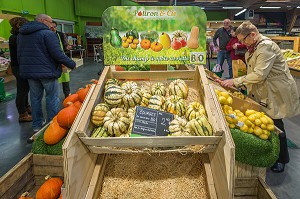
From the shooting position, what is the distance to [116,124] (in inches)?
65.8

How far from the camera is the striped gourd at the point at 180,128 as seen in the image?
160 centimetres

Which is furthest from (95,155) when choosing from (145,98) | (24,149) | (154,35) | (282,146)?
(24,149)

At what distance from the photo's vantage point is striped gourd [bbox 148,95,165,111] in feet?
6.25

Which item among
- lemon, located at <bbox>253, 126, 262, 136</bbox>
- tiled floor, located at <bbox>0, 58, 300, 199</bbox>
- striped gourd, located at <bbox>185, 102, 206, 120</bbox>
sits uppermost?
striped gourd, located at <bbox>185, 102, 206, 120</bbox>

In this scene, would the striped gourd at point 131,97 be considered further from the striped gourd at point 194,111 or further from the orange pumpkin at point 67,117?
the orange pumpkin at point 67,117

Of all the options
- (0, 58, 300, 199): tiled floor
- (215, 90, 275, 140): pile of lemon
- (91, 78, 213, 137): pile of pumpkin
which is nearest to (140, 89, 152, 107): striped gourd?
(91, 78, 213, 137): pile of pumpkin

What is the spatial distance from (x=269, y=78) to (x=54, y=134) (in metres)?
2.30

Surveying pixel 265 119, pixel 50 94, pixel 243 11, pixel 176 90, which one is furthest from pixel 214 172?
pixel 243 11

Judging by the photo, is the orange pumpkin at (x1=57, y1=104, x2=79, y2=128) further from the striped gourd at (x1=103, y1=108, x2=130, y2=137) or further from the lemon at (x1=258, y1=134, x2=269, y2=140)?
the lemon at (x1=258, y1=134, x2=269, y2=140)

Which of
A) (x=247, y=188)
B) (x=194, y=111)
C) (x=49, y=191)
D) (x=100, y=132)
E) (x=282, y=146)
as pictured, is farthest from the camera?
(x=282, y=146)

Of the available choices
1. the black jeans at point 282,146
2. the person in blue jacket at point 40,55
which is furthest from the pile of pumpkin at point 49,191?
the black jeans at point 282,146

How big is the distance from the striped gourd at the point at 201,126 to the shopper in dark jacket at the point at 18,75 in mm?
3793

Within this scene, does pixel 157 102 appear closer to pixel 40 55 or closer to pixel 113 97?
pixel 113 97

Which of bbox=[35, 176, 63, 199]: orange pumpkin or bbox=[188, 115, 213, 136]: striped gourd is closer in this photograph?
bbox=[188, 115, 213, 136]: striped gourd
